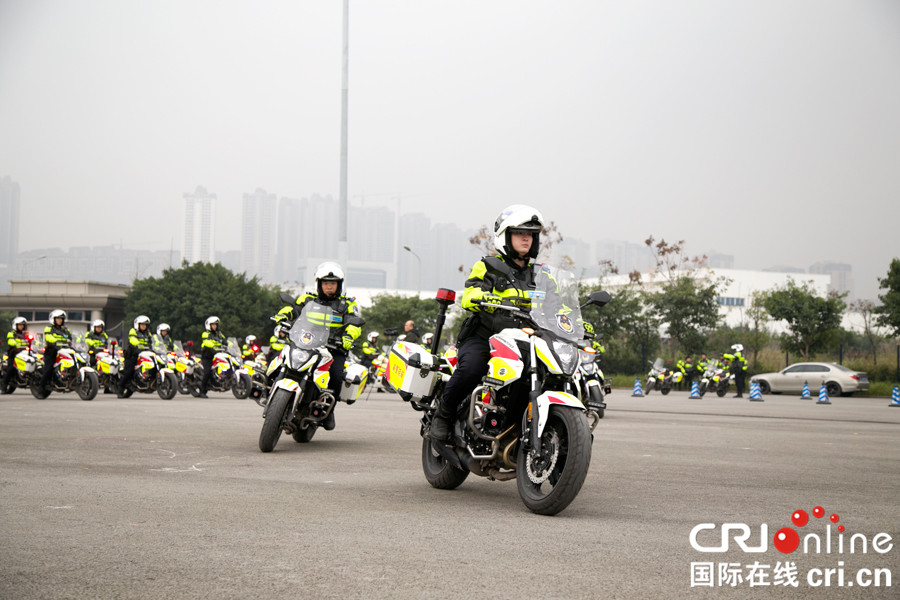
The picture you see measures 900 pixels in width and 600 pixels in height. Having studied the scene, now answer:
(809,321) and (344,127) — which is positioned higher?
(344,127)

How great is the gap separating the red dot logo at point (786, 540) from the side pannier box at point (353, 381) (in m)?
5.73

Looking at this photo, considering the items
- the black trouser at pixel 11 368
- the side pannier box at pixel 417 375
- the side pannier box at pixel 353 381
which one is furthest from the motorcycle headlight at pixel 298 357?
Answer: the black trouser at pixel 11 368

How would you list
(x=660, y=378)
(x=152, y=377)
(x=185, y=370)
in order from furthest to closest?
(x=660, y=378), (x=185, y=370), (x=152, y=377)

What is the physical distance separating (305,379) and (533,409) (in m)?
4.45

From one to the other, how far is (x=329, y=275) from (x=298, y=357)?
1142 mm

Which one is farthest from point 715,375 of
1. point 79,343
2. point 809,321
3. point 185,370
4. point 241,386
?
point 79,343

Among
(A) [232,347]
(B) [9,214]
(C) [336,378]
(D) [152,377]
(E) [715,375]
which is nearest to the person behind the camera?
(C) [336,378]

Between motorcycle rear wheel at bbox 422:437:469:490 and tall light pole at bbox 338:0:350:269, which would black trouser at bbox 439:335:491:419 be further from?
tall light pole at bbox 338:0:350:269

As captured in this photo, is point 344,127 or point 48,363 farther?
point 344,127

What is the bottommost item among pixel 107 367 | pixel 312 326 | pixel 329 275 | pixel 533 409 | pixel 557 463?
pixel 107 367

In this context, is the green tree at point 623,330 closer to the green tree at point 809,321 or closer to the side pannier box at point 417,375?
the green tree at point 809,321

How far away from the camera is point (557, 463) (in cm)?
575

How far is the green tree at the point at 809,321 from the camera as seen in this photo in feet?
141

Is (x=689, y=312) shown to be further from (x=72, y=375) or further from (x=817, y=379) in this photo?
(x=72, y=375)
